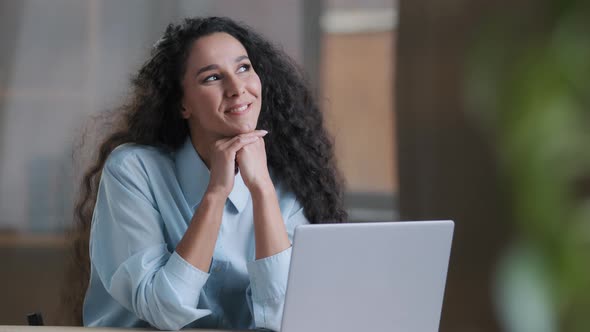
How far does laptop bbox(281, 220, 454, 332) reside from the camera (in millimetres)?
1500

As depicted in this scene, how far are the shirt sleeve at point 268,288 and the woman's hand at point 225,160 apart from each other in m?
0.17

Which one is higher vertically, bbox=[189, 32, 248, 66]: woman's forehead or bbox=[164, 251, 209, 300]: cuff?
bbox=[189, 32, 248, 66]: woman's forehead

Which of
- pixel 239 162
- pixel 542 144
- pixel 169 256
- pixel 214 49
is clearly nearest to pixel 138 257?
pixel 169 256

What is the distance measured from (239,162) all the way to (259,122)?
0.30 metres

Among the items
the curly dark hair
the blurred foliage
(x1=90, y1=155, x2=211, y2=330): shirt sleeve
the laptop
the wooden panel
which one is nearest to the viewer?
the laptop

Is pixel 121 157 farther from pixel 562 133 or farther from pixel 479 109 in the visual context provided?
pixel 479 109

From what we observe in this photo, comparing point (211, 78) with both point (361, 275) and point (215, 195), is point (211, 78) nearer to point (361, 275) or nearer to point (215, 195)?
point (215, 195)

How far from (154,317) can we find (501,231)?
2244 millimetres

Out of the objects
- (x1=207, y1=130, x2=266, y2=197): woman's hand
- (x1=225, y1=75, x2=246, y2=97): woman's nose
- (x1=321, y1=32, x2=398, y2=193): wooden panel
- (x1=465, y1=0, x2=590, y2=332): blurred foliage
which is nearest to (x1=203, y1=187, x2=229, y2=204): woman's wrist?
(x1=207, y1=130, x2=266, y2=197): woman's hand

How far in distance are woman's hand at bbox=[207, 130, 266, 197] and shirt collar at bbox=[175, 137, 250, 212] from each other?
0.10 meters

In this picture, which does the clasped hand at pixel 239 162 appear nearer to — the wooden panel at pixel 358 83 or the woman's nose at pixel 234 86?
the woman's nose at pixel 234 86

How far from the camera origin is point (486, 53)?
12.0 ft

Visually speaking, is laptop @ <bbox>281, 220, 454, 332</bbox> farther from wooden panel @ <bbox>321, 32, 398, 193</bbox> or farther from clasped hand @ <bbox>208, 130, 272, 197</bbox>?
wooden panel @ <bbox>321, 32, 398, 193</bbox>

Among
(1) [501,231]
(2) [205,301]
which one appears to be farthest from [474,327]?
(2) [205,301]
